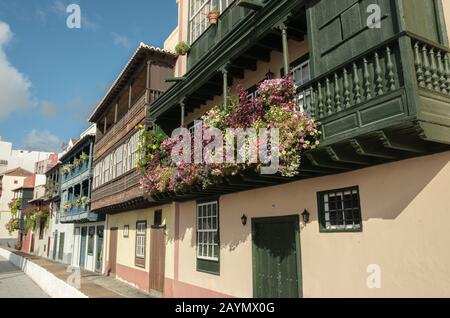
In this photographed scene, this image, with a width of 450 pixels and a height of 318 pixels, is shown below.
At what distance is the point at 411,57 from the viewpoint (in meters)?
5.18

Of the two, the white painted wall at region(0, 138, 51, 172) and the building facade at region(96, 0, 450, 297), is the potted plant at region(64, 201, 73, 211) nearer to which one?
the building facade at region(96, 0, 450, 297)

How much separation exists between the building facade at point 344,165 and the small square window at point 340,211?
0.02 metres

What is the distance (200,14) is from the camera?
1316 cm

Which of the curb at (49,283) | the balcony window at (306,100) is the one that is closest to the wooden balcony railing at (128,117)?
the curb at (49,283)

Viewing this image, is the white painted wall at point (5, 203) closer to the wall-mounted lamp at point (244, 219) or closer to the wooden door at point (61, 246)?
the wooden door at point (61, 246)

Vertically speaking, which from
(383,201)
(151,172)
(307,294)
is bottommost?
(307,294)

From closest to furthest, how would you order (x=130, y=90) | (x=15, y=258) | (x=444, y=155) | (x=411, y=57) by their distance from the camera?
(x=411, y=57) < (x=444, y=155) < (x=130, y=90) < (x=15, y=258)

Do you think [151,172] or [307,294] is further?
[151,172]

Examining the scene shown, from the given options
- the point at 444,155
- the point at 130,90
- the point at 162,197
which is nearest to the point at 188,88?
the point at 162,197

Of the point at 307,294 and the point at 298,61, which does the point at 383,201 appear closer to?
the point at 307,294

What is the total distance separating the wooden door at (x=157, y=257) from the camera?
1451cm

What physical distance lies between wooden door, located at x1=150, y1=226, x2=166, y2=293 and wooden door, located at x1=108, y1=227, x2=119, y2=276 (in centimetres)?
612

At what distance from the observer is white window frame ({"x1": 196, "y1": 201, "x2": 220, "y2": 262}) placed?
11.5m
